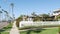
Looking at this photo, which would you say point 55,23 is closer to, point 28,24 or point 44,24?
point 44,24

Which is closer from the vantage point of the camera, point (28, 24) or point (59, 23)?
point (28, 24)

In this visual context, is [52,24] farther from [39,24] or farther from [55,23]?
[39,24]

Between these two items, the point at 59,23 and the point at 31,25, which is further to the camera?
the point at 59,23

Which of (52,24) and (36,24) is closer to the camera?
(36,24)

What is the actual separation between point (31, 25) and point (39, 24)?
2085mm

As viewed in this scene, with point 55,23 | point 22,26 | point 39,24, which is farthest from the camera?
point 55,23

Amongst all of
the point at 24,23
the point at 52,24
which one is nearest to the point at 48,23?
the point at 52,24

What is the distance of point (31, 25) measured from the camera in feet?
109

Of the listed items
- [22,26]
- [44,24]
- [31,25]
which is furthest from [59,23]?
[22,26]

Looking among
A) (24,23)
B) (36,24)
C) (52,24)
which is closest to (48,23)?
(52,24)

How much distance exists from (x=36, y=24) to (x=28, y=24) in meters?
2.11

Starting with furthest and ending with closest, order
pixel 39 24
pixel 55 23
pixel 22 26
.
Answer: pixel 55 23 < pixel 39 24 < pixel 22 26

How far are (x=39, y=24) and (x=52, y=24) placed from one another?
3776 mm

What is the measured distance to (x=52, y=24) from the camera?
36.2 meters
